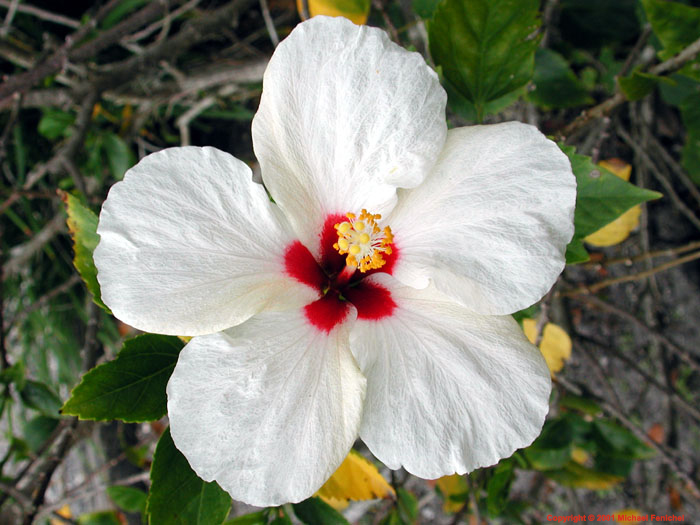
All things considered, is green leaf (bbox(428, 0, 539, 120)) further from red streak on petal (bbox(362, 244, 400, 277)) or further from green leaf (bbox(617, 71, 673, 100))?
red streak on petal (bbox(362, 244, 400, 277))

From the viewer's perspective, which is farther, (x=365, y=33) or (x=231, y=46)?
(x=231, y=46)

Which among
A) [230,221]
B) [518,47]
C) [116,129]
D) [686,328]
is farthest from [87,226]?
[686,328]

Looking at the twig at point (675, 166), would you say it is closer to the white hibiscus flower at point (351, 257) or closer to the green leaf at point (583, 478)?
the green leaf at point (583, 478)

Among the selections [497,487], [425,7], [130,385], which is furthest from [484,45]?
[497,487]

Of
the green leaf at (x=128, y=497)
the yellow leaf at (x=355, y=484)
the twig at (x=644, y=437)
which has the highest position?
the yellow leaf at (x=355, y=484)

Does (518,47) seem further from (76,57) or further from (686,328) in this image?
(686,328)

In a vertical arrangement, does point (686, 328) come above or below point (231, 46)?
below

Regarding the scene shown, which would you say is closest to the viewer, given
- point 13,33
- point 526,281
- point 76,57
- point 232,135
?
point 526,281

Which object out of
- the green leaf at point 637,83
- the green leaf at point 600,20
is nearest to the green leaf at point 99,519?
the green leaf at point 637,83

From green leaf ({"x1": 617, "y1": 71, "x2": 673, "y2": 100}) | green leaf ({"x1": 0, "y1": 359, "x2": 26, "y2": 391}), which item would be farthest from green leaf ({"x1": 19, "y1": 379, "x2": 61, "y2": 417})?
green leaf ({"x1": 617, "y1": 71, "x2": 673, "y2": 100})
